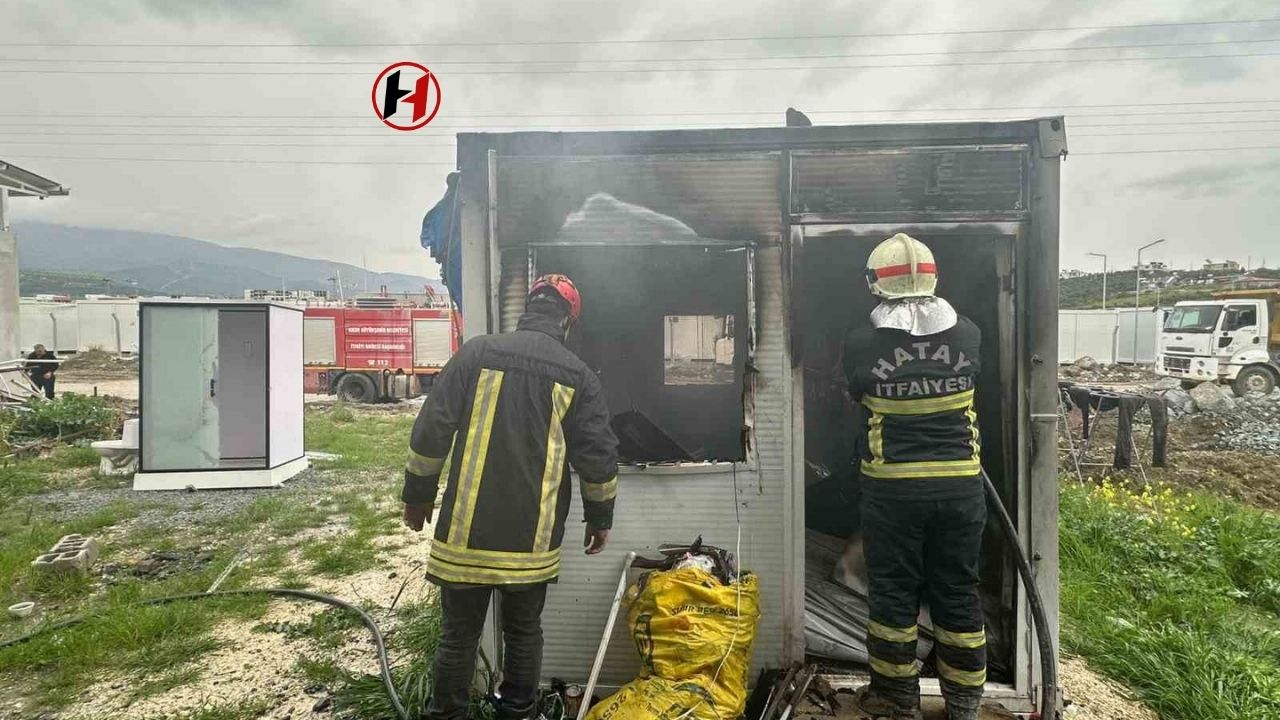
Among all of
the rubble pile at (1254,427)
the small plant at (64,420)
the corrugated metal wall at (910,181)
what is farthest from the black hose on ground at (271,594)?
the rubble pile at (1254,427)

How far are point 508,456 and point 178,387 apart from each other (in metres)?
7.14

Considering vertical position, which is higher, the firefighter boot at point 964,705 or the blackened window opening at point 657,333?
the blackened window opening at point 657,333

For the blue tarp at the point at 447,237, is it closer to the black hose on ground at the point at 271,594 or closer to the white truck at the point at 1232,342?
the black hose on ground at the point at 271,594

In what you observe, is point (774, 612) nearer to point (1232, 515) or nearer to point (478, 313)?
point (478, 313)

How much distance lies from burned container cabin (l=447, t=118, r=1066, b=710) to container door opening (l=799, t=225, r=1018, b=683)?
2 cm

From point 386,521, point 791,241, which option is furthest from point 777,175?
point 386,521

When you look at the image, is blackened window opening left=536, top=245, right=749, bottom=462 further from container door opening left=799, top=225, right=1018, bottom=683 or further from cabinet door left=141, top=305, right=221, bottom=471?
cabinet door left=141, top=305, right=221, bottom=471

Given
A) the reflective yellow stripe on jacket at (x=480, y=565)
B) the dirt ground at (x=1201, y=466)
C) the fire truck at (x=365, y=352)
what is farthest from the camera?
the fire truck at (x=365, y=352)

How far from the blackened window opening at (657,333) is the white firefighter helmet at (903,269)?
0.58m

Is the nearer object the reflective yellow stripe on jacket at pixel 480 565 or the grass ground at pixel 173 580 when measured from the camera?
the reflective yellow stripe on jacket at pixel 480 565

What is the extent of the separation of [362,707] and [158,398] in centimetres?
632

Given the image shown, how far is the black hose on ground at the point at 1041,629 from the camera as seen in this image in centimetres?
251

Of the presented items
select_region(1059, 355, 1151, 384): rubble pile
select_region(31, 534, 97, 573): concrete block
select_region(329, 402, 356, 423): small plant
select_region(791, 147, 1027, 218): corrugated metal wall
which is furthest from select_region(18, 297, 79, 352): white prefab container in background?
select_region(1059, 355, 1151, 384): rubble pile

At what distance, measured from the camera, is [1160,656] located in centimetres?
329
